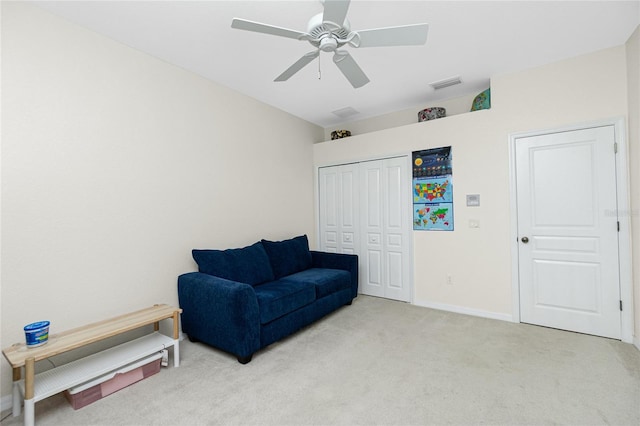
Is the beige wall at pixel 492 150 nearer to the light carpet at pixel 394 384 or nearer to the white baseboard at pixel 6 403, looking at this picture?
the light carpet at pixel 394 384

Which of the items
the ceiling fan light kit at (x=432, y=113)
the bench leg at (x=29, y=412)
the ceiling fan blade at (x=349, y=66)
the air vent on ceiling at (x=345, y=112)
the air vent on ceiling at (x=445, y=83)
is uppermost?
the air vent on ceiling at (x=345, y=112)

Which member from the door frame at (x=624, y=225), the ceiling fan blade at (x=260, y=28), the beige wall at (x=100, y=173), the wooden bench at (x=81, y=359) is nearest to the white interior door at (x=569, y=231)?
the door frame at (x=624, y=225)

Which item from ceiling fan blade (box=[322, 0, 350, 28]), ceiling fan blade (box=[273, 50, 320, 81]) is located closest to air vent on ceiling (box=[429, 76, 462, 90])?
ceiling fan blade (box=[273, 50, 320, 81])

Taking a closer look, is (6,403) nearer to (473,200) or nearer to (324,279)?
(324,279)

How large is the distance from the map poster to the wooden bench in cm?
304

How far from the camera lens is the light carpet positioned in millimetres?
1771

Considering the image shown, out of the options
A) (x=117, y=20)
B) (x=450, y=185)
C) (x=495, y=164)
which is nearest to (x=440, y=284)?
(x=450, y=185)

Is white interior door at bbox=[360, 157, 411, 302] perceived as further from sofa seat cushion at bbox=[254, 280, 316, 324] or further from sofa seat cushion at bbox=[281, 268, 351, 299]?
sofa seat cushion at bbox=[254, 280, 316, 324]

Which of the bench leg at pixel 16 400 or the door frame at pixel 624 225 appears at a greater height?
the door frame at pixel 624 225

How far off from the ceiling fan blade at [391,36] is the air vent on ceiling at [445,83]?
69.5 inches

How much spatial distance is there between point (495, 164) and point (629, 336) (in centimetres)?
198

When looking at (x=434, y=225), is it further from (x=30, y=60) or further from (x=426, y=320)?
(x=30, y=60)

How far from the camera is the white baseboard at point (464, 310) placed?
129 inches

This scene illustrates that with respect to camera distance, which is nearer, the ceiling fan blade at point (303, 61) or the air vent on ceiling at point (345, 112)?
the ceiling fan blade at point (303, 61)
